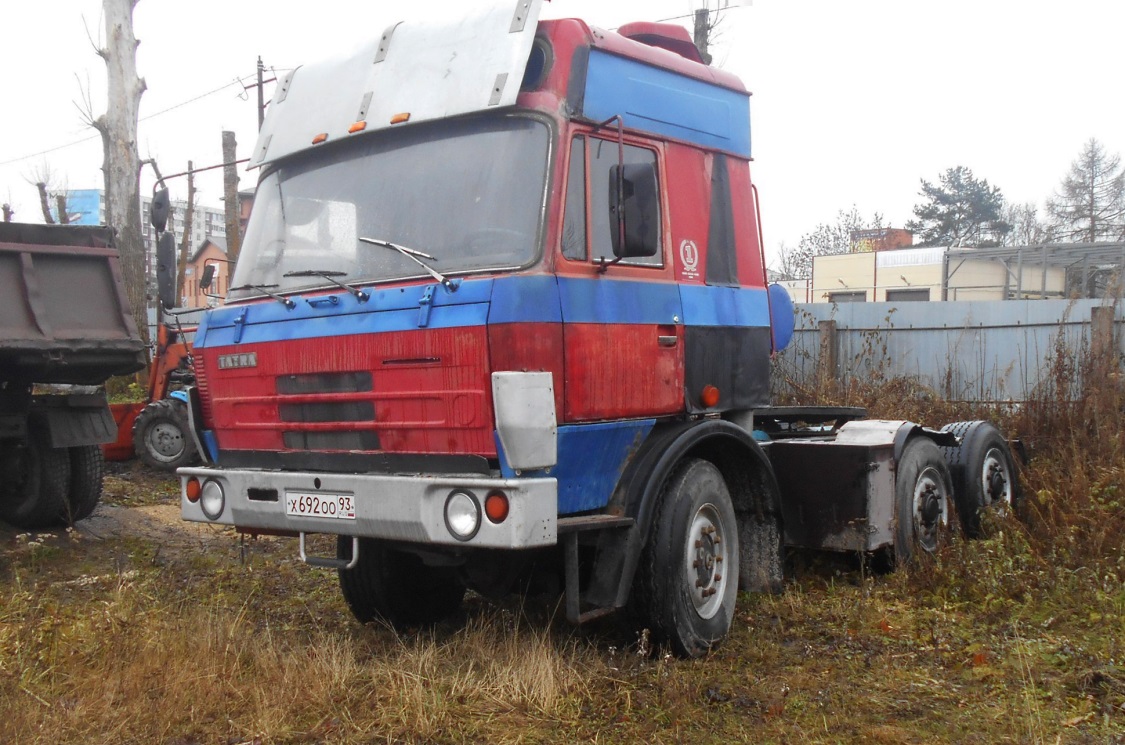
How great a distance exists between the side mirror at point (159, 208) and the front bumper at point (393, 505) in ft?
4.89

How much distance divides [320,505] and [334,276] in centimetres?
105

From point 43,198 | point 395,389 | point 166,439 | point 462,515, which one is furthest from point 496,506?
point 43,198

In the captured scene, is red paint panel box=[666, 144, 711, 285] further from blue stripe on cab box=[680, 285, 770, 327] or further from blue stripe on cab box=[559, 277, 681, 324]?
blue stripe on cab box=[559, 277, 681, 324]

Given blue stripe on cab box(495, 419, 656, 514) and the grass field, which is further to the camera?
blue stripe on cab box(495, 419, 656, 514)

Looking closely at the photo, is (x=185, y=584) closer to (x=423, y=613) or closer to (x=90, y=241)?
(x=423, y=613)

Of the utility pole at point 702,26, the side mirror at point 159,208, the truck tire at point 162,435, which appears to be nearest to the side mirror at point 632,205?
the side mirror at point 159,208

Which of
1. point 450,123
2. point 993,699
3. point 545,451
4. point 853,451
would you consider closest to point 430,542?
point 545,451

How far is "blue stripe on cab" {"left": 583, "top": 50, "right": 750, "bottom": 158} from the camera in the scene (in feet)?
15.7

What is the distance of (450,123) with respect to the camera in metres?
4.74

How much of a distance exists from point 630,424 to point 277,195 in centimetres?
217

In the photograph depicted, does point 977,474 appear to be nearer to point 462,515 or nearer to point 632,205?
point 632,205

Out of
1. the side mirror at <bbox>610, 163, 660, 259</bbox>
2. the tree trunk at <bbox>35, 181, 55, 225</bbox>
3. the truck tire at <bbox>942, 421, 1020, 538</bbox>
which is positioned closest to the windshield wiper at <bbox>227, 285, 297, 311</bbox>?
the side mirror at <bbox>610, 163, 660, 259</bbox>

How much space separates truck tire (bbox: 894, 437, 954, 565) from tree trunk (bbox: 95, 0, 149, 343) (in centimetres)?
1201

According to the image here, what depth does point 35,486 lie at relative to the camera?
8617 mm
